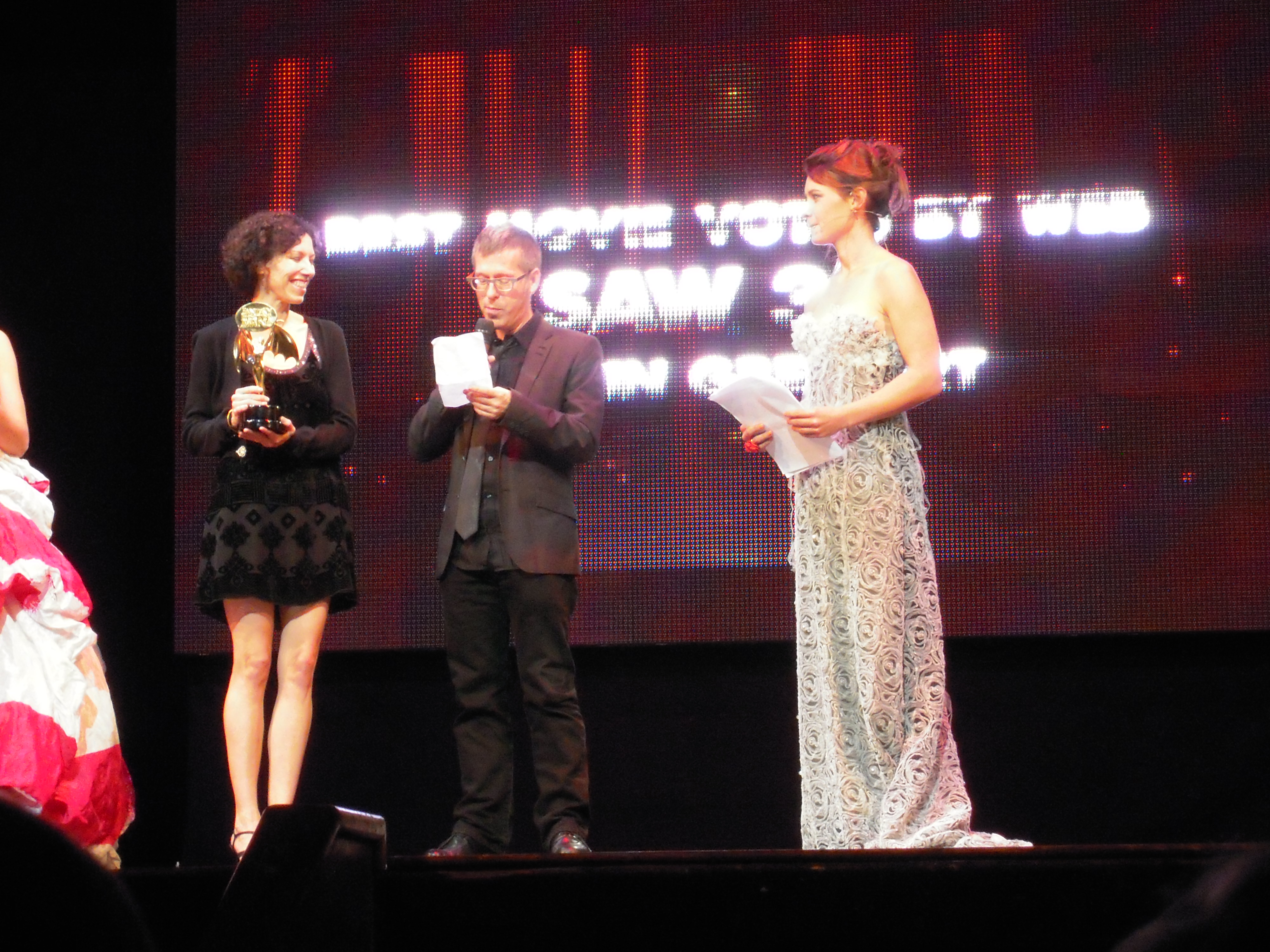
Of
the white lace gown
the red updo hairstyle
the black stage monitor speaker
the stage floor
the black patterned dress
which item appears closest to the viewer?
the black stage monitor speaker

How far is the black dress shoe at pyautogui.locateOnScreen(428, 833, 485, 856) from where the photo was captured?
135 inches

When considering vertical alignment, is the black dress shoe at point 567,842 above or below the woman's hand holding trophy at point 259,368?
below

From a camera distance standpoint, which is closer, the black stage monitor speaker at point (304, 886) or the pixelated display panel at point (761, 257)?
the black stage monitor speaker at point (304, 886)

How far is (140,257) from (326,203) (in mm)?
753

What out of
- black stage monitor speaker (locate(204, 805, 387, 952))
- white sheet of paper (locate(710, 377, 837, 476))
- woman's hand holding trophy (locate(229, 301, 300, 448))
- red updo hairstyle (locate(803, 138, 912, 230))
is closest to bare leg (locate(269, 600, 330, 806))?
woman's hand holding trophy (locate(229, 301, 300, 448))

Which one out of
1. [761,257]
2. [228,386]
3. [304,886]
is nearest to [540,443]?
[228,386]

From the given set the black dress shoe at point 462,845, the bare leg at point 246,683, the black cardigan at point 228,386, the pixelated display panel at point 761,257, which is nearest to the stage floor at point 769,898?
the black dress shoe at point 462,845

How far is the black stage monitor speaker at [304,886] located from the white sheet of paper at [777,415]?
66.2 inches

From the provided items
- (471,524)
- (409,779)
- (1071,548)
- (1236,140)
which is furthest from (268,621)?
(1236,140)

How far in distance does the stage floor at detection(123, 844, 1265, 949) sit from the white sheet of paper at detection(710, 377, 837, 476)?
3.99 ft

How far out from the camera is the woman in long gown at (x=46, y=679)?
3.18m

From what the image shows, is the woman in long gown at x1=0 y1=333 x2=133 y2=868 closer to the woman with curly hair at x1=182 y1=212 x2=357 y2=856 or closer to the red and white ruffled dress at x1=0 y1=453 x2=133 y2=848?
the red and white ruffled dress at x1=0 y1=453 x2=133 y2=848

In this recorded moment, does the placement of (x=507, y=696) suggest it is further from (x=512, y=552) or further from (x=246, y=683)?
(x=246, y=683)

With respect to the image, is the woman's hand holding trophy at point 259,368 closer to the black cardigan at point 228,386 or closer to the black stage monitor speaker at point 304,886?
the black cardigan at point 228,386
